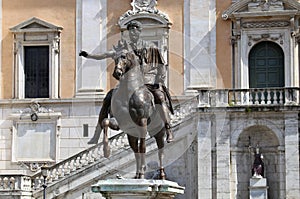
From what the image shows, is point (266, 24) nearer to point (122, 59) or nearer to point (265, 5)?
point (265, 5)

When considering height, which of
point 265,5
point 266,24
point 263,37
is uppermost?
point 265,5

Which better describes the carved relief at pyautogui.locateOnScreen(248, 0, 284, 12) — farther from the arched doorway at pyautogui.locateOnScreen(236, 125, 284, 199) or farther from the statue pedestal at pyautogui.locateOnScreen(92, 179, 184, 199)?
the statue pedestal at pyautogui.locateOnScreen(92, 179, 184, 199)

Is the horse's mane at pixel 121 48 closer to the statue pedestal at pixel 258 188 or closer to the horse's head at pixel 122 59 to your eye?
the horse's head at pixel 122 59

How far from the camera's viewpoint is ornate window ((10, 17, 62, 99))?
36031mm

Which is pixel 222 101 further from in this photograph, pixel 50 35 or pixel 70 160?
pixel 50 35

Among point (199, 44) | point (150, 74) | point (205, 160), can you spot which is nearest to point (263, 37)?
point (199, 44)

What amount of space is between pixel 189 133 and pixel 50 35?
388 inches

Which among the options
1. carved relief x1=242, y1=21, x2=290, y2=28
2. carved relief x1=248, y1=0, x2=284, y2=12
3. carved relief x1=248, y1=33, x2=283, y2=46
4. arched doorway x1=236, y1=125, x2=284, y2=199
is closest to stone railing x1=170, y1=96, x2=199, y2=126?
arched doorway x1=236, y1=125, x2=284, y2=199

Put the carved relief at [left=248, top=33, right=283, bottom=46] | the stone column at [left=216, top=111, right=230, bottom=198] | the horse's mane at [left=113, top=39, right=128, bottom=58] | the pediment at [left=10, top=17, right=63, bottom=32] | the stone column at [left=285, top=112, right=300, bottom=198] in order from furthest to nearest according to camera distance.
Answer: the pediment at [left=10, top=17, right=63, bottom=32]
the carved relief at [left=248, top=33, right=283, bottom=46]
the stone column at [left=216, top=111, right=230, bottom=198]
the stone column at [left=285, top=112, right=300, bottom=198]
the horse's mane at [left=113, top=39, right=128, bottom=58]

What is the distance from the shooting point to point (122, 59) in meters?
15.5

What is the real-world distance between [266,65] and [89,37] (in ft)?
22.8

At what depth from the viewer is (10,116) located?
36.0 m

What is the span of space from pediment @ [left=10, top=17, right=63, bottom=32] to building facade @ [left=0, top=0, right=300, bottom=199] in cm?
4

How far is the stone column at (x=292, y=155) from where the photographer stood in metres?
30.7
